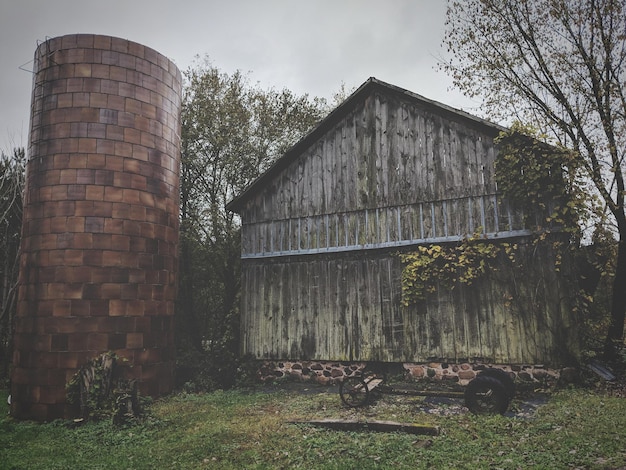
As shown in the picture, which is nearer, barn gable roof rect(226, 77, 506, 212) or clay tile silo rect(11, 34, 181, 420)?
clay tile silo rect(11, 34, 181, 420)

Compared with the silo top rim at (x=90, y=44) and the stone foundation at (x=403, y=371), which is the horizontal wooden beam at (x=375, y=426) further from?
the silo top rim at (x=90, y=44)

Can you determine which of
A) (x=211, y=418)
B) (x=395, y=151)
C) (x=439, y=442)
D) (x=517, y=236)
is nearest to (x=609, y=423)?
(x=439, y=442)

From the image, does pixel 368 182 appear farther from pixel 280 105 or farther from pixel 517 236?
pixel 280 105

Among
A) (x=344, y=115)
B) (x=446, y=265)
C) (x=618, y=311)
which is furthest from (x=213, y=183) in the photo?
(x=618, y=311)

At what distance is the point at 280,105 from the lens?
18812 millimetres

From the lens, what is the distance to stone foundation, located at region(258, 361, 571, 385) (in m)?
9.87

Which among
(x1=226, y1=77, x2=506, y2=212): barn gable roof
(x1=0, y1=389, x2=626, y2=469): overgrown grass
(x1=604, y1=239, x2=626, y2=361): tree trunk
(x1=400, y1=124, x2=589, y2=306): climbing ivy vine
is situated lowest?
(x1=0, y1=389, x2=626, y2=469): overgrown grass

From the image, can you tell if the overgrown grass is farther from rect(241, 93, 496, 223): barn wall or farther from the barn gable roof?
the barn gable roof

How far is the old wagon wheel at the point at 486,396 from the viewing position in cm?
816

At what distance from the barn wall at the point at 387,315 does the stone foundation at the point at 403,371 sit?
0.59 feet

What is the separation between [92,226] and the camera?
400 inches

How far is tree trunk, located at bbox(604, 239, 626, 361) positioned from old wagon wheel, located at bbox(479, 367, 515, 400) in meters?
4.61

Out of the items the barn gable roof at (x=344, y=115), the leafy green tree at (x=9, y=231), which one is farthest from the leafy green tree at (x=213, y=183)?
the leafy green tree at (x=9, y=231)

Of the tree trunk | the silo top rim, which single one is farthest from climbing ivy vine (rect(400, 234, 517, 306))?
the silo top rim
